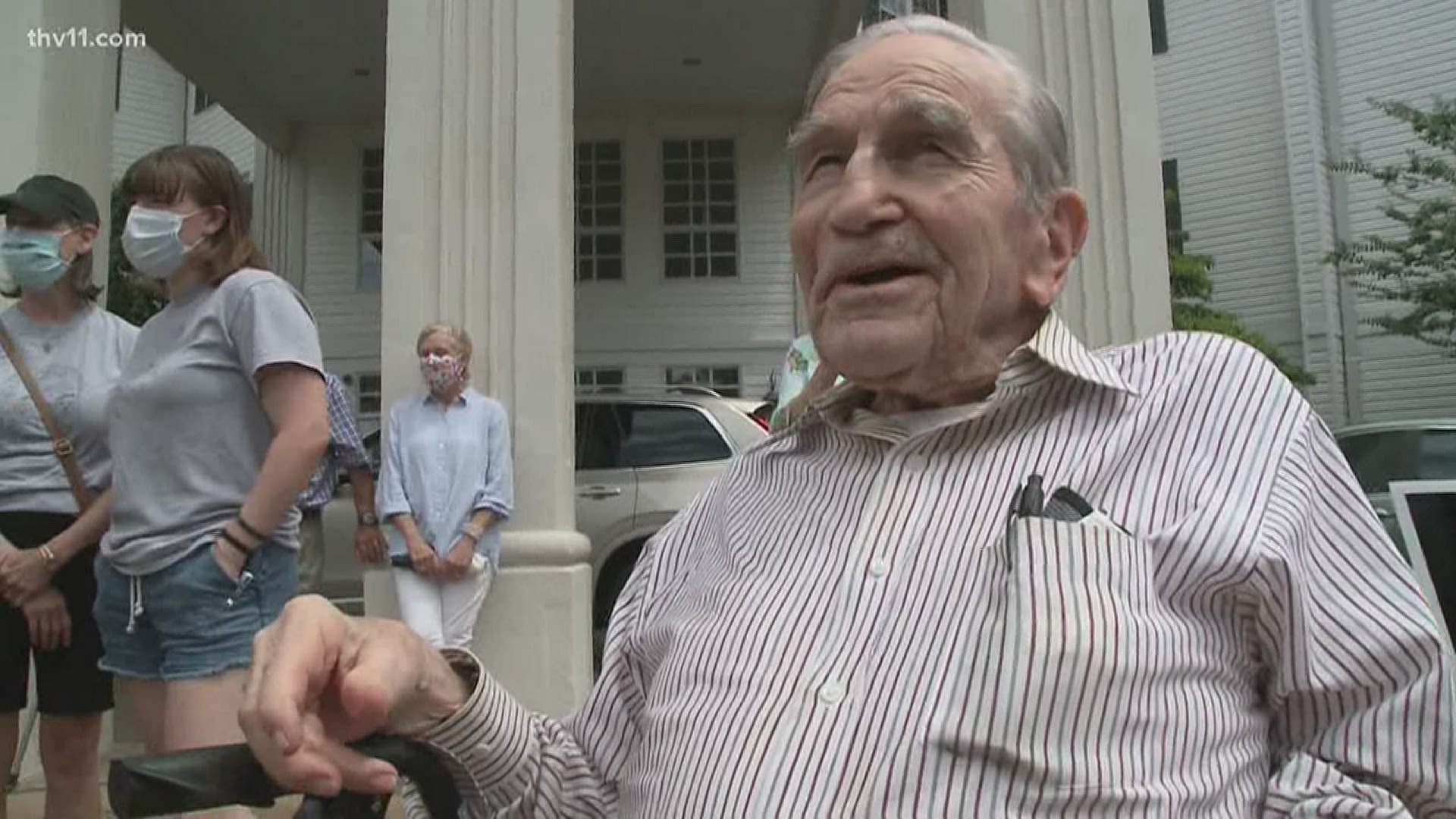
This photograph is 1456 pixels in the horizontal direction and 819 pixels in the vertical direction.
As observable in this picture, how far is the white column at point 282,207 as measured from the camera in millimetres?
13531

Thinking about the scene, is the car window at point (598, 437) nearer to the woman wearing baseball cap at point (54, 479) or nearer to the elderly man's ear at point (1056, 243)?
the woman wearing baseball cap at point (54, 479)

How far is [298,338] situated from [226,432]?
253 millimetres

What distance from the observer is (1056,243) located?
1.52 meters

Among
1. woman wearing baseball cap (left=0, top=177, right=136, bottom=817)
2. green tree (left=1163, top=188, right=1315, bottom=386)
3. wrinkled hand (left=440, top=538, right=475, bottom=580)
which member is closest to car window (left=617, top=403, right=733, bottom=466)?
wrinkled hand (left=440, top=538, right=475, bottom=580)

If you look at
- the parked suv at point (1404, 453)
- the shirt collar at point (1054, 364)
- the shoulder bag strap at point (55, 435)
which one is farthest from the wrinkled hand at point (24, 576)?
the parked suv at point (1404, 453)

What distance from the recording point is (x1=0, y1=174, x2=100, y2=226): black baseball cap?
2979 mm

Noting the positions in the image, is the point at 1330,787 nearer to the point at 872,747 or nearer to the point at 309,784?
the point at 872,747

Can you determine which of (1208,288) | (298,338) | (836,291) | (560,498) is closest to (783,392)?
(560,498)

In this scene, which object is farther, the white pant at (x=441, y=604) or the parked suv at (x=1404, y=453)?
the parked suv at (x=1404, y=453)

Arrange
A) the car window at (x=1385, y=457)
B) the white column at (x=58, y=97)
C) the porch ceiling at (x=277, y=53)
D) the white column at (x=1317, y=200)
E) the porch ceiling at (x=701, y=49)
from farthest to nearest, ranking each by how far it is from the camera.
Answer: the white column at (x=1317, y=200) → the porch ceiling at (x=701, y=49) → the porch ceiling at (x=277, y=53) → the car window at (x=1385, y=457) → the white column at (x=58, y=97)

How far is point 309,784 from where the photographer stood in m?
1.02

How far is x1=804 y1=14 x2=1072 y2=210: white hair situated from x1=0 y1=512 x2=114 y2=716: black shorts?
7.79 ft

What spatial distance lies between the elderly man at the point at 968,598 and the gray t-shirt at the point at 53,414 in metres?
2.15

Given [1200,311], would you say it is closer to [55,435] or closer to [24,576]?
[55,435]
